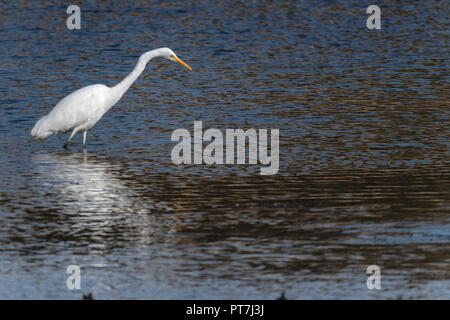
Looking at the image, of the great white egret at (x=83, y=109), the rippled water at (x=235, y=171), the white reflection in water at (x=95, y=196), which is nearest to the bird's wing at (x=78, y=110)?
the great white egret at (x=83, y=109)

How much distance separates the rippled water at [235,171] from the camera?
7.78m

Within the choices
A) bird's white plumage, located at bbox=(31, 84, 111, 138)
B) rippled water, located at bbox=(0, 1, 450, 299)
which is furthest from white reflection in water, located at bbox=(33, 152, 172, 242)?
bird's white plumage, located at bbox=(31, 84, 111, 138)

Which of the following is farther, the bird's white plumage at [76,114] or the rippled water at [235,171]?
the bird's white plumage at [76,114]

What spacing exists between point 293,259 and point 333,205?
74.2 inches

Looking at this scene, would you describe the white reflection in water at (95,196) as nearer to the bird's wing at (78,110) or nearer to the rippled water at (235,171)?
the rippled water at (235,171)

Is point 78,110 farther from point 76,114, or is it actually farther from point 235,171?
point 235,171

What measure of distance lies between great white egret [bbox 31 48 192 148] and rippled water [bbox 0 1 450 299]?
0.34 meters

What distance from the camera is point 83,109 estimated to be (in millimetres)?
13617

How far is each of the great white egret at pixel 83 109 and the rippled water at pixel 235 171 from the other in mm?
340

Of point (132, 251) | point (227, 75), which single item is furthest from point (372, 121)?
point (132, 251)

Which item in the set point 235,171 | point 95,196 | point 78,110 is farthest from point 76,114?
point 95,196

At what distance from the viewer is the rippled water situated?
7.78 m

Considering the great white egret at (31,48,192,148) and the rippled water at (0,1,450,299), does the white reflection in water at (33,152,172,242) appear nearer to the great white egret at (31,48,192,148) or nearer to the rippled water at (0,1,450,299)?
the rippled water at (0,1,450,299)

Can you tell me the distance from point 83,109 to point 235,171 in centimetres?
307
